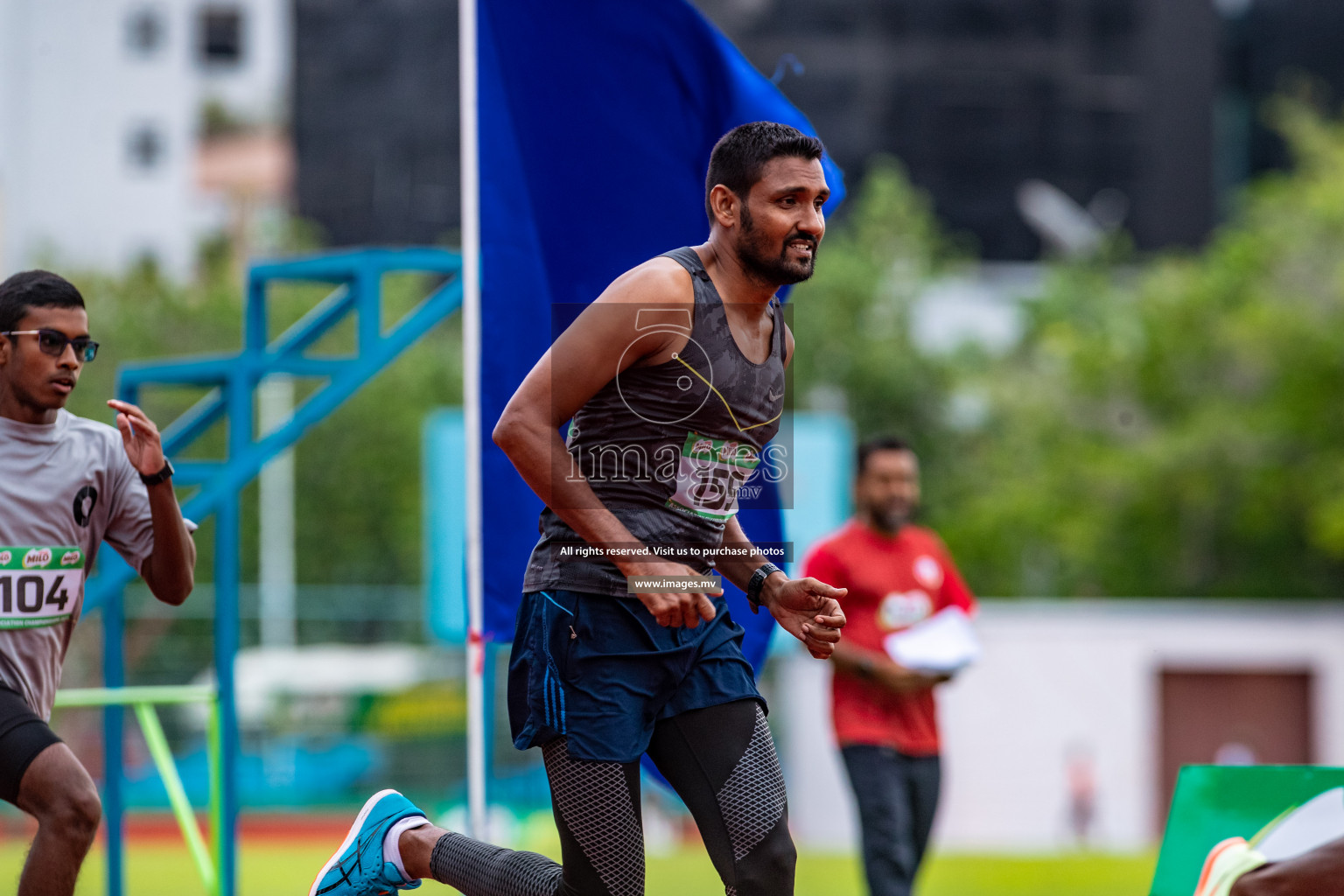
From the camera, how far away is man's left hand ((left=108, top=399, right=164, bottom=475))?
4.39 m

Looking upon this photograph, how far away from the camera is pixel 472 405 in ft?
19.5

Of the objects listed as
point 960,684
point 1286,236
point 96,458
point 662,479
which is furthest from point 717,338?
point 1286,236

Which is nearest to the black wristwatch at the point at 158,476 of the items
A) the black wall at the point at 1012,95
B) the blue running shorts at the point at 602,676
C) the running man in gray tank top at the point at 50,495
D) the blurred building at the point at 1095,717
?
the running man in gray tank top at the point at 50,495

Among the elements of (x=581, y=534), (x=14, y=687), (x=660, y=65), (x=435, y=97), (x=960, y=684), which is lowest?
(x=960, y=684)

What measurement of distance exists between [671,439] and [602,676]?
0.61m

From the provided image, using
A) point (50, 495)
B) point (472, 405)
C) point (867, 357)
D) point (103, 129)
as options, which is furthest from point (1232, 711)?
point (103, 129)

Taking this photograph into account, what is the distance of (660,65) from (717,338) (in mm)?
2948

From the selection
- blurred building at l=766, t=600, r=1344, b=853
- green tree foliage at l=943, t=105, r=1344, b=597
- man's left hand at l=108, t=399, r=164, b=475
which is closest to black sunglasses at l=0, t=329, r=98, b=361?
man's left hand at l=108, t=399, r=164, b=475

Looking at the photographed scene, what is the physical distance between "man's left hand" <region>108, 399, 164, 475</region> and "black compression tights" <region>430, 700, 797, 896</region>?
1450 millimetres

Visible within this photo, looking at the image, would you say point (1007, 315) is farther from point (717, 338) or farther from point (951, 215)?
point (717, 338)

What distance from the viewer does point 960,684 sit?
2142cm

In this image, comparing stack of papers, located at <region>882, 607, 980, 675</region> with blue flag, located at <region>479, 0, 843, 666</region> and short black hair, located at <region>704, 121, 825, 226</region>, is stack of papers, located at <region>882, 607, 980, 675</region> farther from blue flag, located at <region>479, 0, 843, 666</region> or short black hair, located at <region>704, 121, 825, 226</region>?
short black hair, located at <region>704, 121, 825, 226</region>

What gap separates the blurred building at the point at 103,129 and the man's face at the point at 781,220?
1928 inches

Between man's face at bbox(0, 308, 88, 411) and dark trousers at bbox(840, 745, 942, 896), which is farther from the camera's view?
dark trousers at bbox(840, 745, 942, 896)
